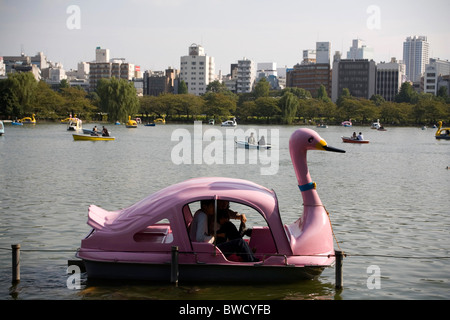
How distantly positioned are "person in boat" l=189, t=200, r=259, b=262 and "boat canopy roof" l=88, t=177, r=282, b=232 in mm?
335

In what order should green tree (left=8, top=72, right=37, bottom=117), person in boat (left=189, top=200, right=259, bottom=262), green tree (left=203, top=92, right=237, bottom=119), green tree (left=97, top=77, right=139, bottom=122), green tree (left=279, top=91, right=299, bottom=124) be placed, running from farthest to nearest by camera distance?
green tree (left=203, top=92, right=237, bottom=119) < green tree (left=279, top=91, right=299, bottom=124) < green tree (left=8, top=72, right=37, bottom=117) < green tree (left=97, top=77, right=139, bottom=122) < person in boat (left=189, top=200, right=259, bottom=262)

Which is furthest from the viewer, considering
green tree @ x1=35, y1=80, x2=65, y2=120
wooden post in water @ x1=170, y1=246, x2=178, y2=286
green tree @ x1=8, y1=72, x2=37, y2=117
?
green tree @ x1=35, y1=80, x2=65, y2=120

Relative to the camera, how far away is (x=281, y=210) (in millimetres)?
22250

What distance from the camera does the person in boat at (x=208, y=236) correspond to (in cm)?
1191

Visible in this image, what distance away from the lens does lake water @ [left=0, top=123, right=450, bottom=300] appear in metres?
12.4

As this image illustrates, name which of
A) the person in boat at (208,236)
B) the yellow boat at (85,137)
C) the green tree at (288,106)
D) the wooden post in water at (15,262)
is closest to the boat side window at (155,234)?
the person in boat at (208,236)

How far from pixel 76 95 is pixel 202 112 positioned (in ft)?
112

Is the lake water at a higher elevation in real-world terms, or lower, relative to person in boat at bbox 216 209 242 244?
lower

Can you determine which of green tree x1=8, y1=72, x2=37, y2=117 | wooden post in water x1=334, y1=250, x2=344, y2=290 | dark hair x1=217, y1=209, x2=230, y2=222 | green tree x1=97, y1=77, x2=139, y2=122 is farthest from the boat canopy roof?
green tree x1=8, y1=72, x2=37, y2=117

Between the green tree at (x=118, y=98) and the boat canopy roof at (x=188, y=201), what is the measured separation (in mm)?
102925

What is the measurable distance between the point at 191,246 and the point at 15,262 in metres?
3.48

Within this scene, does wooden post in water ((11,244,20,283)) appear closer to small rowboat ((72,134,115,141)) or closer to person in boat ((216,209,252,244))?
person in boat ((216,209,252,244))

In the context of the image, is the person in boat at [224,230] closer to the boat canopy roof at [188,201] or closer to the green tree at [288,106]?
the boat canopy roof at [188,201]
